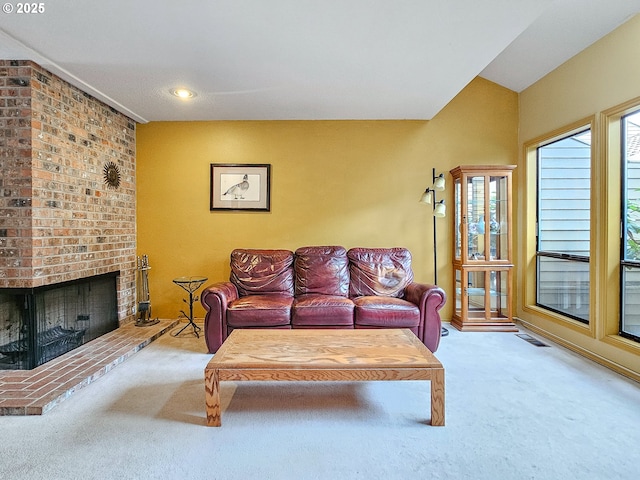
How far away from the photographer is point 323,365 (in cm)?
198

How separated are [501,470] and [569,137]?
3348mm

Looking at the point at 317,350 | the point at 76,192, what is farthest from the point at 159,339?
the point at 317,350

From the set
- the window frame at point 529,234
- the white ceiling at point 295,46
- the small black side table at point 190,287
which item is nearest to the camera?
the white ceiling at point 295,46

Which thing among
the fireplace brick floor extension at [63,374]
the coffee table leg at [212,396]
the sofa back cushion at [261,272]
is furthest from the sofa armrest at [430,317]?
the fireplace brick floor extension at [63,374]

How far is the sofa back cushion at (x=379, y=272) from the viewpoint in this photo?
146 inches

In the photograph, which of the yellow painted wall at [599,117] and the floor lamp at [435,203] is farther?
the floor lamp at [435,203]

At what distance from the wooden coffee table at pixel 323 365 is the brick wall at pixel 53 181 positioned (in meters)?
1.88

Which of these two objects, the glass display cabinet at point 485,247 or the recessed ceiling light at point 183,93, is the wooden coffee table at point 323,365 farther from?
the recessed ceiling light at point 183,93

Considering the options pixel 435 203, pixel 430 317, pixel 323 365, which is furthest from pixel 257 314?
pixel 435 203

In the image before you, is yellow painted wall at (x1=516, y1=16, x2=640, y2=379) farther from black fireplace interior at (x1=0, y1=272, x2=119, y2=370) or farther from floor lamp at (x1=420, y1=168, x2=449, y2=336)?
black fireplace interior at (x1=0, y1=272, x2=119, y2=370)

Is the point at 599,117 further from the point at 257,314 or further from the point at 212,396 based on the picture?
the point at 212,396

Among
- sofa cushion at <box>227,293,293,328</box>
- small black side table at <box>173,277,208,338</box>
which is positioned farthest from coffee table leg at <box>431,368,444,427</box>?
small black side table at <box>173,277,208,338</box>

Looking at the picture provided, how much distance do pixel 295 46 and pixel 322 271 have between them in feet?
6.97

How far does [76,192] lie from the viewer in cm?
326
